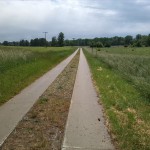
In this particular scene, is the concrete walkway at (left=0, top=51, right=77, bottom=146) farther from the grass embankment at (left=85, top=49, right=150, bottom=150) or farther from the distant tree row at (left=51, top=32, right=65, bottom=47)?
the distant tree row at (left=51, top=32, right=65, bottom=47)

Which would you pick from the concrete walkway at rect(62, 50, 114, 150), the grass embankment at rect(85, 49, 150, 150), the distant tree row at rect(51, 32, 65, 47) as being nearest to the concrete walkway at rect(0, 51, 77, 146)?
the concrete walkway at rect(62, 50, 114, 150)

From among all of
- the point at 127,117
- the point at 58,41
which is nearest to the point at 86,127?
the point at 127,117

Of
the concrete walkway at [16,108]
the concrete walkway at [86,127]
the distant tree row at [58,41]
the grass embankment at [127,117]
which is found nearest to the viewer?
the concrete walkway at [86,127]

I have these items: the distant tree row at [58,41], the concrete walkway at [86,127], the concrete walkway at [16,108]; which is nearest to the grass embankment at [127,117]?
the concrete walkway at [86,127]

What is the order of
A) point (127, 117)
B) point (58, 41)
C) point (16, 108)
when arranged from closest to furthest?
point (127, 117) → point (16, 108) → point (58, 41)

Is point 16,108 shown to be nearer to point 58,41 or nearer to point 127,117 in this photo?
point 127,117

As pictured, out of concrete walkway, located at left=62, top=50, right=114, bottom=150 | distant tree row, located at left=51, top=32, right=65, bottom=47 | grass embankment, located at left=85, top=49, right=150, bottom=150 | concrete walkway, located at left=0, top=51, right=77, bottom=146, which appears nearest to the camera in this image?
concrete walkway, located at left=62, top=50, right=114, bottom=150

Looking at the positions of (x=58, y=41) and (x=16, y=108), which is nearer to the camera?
(x=16, y=108)

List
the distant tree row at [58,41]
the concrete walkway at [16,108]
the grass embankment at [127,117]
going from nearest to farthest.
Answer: the grass embankment at [127,117] → the concrete walkway at [16,108] → the distant tree row at [58,41]

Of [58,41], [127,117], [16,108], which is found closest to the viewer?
[127,117]

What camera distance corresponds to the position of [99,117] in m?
10.6

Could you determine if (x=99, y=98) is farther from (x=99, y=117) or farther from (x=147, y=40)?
(x=147, y=40)

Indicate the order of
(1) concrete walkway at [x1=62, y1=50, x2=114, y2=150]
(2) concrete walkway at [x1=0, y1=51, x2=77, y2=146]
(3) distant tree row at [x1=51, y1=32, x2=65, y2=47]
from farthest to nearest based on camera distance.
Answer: (3) distant tree row at [x1=51, y1=32, x2=65, y2=47], (2) concrete walkway at [x1=0, y1=51, x2=77, y2=146], (1) concrete walkway at [x1=62, y1=50, x2=114, y2=150]

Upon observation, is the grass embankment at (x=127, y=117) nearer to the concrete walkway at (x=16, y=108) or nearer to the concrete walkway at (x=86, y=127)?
the concrete walkway at (x=86, y=127)
